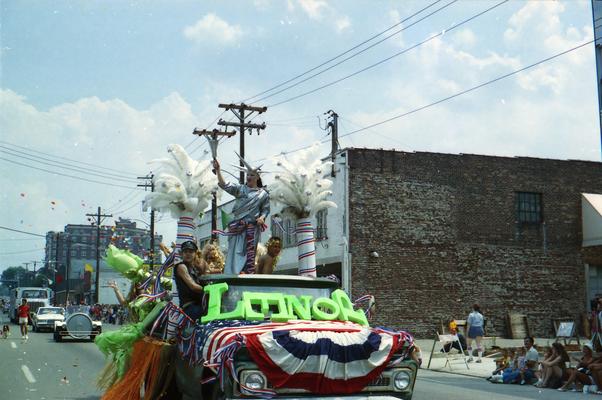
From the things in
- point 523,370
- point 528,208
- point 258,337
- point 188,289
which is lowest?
point 523,370

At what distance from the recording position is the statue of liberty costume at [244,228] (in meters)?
8.34

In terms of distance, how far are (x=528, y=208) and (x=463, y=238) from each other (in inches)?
154

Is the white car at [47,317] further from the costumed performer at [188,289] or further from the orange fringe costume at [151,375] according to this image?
the costumed performer at [188,289]

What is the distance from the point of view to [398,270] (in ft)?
97.8

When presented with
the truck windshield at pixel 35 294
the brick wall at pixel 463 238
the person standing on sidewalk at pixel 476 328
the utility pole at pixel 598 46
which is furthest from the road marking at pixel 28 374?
the truck windshield at pixel 35 294

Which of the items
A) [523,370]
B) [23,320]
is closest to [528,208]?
[523,370]

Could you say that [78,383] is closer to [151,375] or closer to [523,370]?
[151,375]

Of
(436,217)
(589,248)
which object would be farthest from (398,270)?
(589,248)

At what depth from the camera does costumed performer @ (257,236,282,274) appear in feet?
26.7

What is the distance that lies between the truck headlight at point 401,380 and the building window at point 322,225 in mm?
24658

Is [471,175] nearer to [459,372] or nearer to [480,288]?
[480,288]

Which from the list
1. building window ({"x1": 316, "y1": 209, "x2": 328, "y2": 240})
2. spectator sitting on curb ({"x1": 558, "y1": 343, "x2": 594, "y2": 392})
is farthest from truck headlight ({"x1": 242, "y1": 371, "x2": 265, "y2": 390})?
building window ({"x1": 316, "y1": 209, "x2": 328, "y2": 240})

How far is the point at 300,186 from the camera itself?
27.1 ft

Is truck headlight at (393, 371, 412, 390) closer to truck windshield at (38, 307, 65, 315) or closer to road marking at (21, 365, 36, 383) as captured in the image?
road marking at (21, 365, 36, 383)
